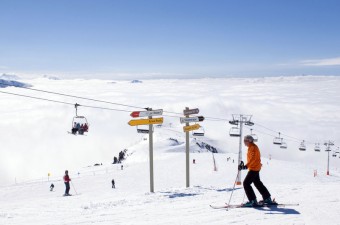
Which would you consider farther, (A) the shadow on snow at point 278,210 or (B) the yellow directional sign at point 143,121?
(B) the yellow directional sign at point 143,121

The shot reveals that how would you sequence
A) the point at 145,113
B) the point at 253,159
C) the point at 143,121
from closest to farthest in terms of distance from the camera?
1. the point at 253,159
2. the point at 143,121
3. the point at 145,113

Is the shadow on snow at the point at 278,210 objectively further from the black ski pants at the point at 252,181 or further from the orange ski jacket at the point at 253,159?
the orange ski jacket at the point at 253,159

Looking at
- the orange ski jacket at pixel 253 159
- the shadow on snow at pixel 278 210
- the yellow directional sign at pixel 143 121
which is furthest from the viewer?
the yellow directional sign at pixel 143 121

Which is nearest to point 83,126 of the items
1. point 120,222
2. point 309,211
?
point 120,222

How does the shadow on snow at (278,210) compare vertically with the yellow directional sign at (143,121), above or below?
below

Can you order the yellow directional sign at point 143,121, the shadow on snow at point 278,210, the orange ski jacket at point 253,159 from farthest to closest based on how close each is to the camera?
1. the yellow directional sign at point 143,121
2. the orange ski jacket at point 253,159
3. the shadow on snow at point 278,210

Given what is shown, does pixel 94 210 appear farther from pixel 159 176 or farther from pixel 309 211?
pixel 159 176

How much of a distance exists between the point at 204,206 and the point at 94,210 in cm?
326

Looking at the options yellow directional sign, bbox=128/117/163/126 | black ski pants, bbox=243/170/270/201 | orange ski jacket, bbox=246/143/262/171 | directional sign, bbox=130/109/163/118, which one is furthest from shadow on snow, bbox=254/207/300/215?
directional sign, bbox=130/109/163/118

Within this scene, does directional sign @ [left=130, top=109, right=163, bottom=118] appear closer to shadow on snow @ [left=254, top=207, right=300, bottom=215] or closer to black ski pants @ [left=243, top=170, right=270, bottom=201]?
black ski pants @ [left=243, top=170, right=270, bottom=201]

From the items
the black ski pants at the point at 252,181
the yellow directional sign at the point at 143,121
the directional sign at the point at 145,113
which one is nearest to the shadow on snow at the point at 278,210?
the black ski pants at the point at 252,181

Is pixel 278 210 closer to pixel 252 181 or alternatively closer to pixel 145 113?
pixel 252 181

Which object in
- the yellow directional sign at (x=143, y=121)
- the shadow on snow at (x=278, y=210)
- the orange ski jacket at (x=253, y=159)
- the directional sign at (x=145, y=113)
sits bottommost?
the shadow on snow at (x=278, y=210)

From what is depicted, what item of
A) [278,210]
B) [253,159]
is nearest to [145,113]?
[253,159]
